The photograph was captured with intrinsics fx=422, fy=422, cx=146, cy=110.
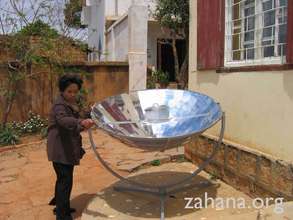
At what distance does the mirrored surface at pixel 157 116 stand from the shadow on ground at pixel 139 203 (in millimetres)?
931

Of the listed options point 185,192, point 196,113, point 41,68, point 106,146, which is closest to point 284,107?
point 196,113

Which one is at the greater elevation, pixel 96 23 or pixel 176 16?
pixel 96 23

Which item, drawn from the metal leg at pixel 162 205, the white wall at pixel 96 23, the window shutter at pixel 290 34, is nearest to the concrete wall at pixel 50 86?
the metal leg at pixel 162 205

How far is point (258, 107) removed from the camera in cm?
501

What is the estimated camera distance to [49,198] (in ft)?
18.9

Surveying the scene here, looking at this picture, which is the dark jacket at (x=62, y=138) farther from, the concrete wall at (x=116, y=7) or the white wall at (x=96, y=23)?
the white wall at (x=96, y=23)

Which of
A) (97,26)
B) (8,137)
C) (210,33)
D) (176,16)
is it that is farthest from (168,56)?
(210,33)

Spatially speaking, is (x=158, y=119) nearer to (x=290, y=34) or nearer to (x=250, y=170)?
(x=250, y=170)

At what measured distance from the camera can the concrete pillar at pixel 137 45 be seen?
35.8ft

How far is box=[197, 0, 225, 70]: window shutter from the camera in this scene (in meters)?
5.82

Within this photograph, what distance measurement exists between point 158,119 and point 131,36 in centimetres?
600

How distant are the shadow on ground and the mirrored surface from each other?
3.05 ft

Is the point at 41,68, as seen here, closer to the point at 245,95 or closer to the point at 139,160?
the point at 139,160

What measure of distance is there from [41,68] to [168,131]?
6.26 metres
